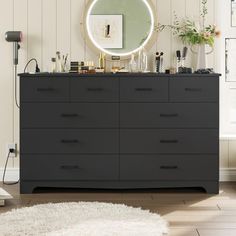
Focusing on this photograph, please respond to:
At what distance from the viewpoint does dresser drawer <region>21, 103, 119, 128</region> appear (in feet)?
15.4

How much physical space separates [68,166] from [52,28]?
1.25 metres

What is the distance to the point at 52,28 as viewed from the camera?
5195mm

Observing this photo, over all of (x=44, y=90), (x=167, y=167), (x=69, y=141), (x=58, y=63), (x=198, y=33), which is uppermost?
(x=198, y=33)

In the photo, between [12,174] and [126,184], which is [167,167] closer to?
[126,184]

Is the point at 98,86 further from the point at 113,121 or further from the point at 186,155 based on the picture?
the point at 186,155

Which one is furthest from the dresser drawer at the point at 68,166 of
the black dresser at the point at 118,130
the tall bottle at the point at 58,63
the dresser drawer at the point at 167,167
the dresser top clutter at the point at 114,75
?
the tall bottle at the point at 58,63

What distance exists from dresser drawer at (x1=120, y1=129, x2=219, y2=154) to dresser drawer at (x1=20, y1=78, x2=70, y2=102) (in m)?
0.56

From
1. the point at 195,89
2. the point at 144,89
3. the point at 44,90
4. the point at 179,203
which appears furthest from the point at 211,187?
the point at 44,90

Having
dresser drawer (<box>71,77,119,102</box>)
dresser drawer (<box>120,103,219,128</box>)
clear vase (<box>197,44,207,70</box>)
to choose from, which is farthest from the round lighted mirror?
dresser drawer (<box>120,103,219,128</box>)

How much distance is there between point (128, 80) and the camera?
15.4 ft

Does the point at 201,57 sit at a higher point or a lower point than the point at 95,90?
higher

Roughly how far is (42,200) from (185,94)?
1.37m

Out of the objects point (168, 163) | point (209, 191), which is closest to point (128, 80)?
point (168, 163)

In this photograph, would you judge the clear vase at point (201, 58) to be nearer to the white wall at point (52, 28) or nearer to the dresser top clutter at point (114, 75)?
the white wall at point (52, 28)
